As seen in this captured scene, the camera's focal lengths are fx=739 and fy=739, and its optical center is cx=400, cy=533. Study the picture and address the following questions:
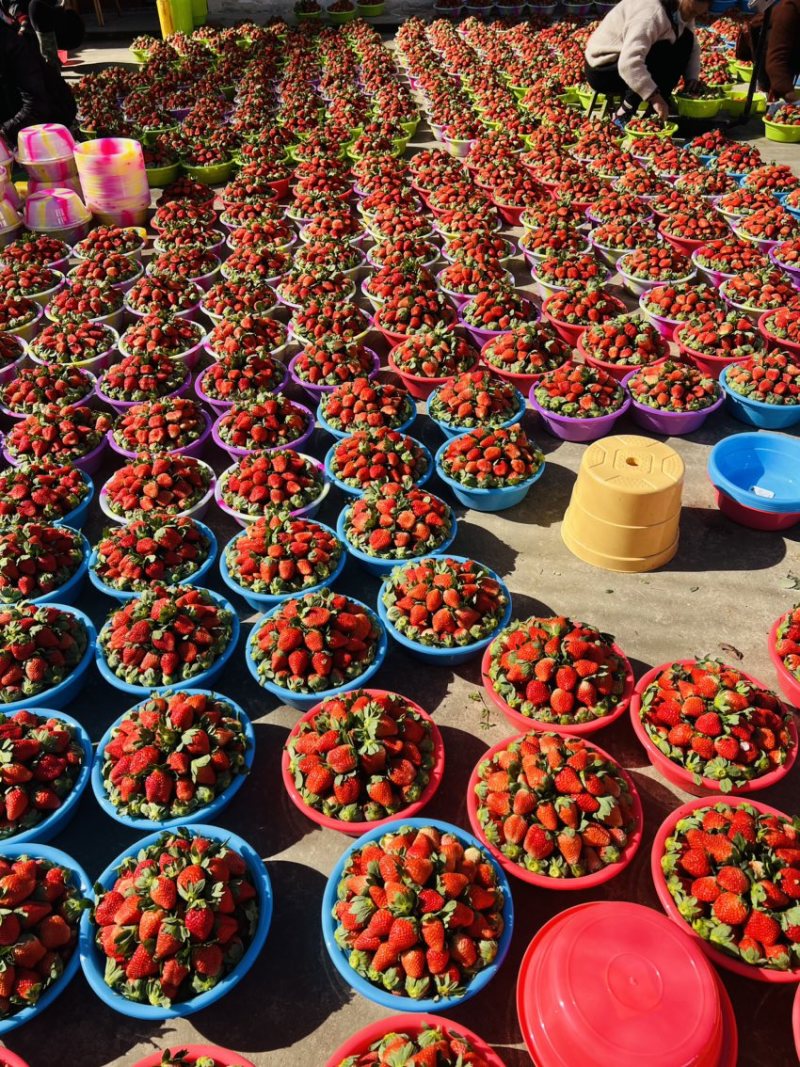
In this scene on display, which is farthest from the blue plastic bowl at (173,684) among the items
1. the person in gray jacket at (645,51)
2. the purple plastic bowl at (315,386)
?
the person in gray jacket at (645,51)

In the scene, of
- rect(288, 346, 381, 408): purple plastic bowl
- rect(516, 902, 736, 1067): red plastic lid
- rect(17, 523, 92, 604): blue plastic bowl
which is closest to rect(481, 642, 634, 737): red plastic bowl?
rect(516, 902, 736, 1067): red plastic lid

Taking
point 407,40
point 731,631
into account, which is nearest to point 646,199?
point 731,631

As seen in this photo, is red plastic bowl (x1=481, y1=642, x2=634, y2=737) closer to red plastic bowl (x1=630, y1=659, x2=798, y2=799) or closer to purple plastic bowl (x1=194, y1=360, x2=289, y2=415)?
red plastic bowl (x1=630, y1=659, x2=798, y2=799)

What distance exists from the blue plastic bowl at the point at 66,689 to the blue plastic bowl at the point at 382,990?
176 centimetres

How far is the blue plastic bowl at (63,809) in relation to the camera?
3.11 meters

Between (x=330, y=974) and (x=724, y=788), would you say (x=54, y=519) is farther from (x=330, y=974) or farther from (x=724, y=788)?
(x=724, y=788)

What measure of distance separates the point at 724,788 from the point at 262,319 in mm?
4889

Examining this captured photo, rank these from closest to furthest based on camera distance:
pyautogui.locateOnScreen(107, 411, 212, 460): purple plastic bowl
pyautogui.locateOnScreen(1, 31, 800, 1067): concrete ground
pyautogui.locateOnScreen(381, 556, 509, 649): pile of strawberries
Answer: pyautogui.locateOnScreen(1, 31, 800, 1067): concrete ground
pyautogui.locateOnScreen(381, 556, 509, 649): pile of strawberries
pyautogui.locateOnScreen(107, 411, 212, 460): purple plastic bowl

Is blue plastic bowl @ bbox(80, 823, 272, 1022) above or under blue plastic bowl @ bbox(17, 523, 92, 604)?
under

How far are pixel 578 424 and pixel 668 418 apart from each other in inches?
26.2

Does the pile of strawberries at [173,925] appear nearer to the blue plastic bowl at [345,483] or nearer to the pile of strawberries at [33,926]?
the pile of strawberries at [33,926]

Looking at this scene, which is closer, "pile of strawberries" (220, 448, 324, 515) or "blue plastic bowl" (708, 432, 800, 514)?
"pile of strawberries" (220, 448, 324, 515)

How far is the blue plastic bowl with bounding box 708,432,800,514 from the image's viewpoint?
4.92 m

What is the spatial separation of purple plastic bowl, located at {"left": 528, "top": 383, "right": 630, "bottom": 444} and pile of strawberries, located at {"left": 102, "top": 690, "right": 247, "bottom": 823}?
10.7ft
